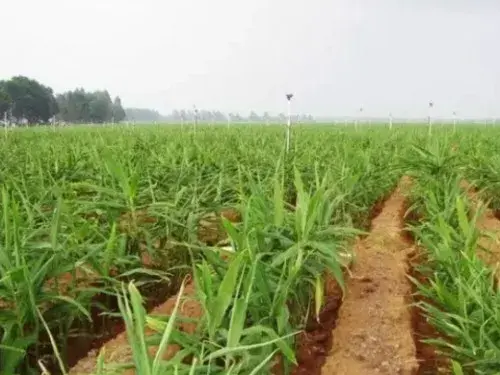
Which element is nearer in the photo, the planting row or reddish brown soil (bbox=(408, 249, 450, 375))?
the planting row

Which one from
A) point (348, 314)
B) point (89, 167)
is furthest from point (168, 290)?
point (89, 167)

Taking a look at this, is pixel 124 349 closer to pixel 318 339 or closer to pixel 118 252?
pixel 118 252

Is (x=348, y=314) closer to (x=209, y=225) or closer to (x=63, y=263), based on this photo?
(x=209, y=225)

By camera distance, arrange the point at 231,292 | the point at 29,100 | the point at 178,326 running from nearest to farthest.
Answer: the point at 231,292 < the point at 178,326 < the point at 29,100

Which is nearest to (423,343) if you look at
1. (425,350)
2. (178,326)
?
(425,350)

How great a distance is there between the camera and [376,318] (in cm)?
264

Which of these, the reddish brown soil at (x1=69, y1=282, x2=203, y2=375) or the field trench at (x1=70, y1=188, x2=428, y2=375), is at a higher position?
the reddish brown soil at (x1=69, y1=282, x2=203, y2=375)

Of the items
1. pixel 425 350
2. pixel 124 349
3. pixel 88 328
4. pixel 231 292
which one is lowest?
pixel 425 350

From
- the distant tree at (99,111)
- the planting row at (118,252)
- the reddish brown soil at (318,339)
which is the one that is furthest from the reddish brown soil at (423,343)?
the distant tree at (99,111)

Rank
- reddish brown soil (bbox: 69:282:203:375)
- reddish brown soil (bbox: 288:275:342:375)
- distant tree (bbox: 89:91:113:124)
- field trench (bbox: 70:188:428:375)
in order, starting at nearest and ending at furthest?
reddish brown soil (bbox: 69:282:203:375)
field trench (bbox: 70:188:428:375)
reddish brown soil (bbox: 288:275:342:375)
distant tree (bbox: 89:91:113:124)

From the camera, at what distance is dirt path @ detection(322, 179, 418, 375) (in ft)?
7.34

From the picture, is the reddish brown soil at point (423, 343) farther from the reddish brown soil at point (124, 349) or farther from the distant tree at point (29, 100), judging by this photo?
the distant tree at point (29, 100)

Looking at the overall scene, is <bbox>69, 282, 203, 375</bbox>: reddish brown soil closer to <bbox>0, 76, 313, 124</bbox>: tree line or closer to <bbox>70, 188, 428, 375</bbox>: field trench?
<bbox>70, 188, 428, 375</bbox>: field trench

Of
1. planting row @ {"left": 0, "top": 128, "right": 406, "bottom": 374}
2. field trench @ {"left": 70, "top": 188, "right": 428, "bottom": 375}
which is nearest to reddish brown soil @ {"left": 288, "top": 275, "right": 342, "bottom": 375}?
field trench @ {"left": 70, "top": 188, "right": 428, "bottom": 375}
